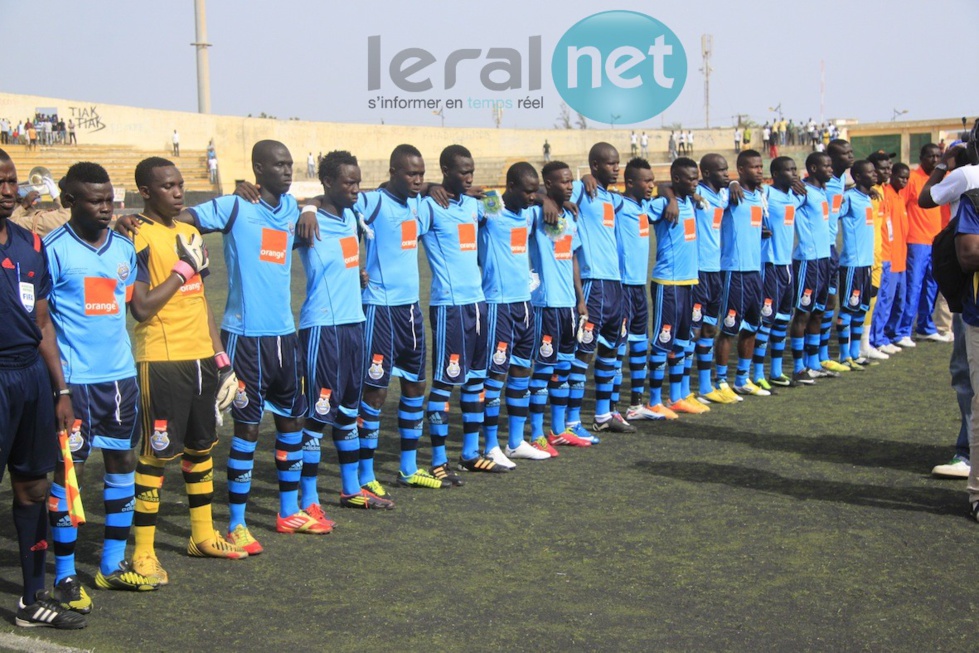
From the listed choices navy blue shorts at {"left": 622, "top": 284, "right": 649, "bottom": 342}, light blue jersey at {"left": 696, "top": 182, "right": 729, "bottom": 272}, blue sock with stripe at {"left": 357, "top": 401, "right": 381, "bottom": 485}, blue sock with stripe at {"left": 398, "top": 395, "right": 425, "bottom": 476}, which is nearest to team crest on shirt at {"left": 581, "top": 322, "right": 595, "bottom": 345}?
navy blue shorts at {"left": 622, "top": 284, "right": 649, "bottom": 342}

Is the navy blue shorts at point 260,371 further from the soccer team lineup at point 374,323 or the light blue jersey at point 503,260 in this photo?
the light blue jersey at point 503,260

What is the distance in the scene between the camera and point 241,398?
6621 mm

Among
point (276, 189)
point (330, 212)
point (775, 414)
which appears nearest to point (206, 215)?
point (276, 189)

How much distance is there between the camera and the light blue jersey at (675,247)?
35.0 feet

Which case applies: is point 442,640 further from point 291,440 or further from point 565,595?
point 291,440

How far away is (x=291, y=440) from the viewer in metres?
7.04

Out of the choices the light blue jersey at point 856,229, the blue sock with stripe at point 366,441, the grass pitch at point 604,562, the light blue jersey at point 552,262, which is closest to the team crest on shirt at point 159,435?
the grass pitch at point 604,562

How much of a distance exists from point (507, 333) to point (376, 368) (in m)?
1.38

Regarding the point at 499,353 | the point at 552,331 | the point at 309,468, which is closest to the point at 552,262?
the point at 552,331

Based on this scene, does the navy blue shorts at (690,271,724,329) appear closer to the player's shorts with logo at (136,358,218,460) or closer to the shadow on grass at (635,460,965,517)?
the shadow on grass at (635,460,965,517)

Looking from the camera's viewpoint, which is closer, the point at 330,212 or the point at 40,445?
the point at 40,445

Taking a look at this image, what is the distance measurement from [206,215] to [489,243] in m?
2.98

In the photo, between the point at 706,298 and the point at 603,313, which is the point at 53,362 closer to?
the point at 603,313

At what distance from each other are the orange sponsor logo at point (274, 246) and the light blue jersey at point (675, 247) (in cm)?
475
